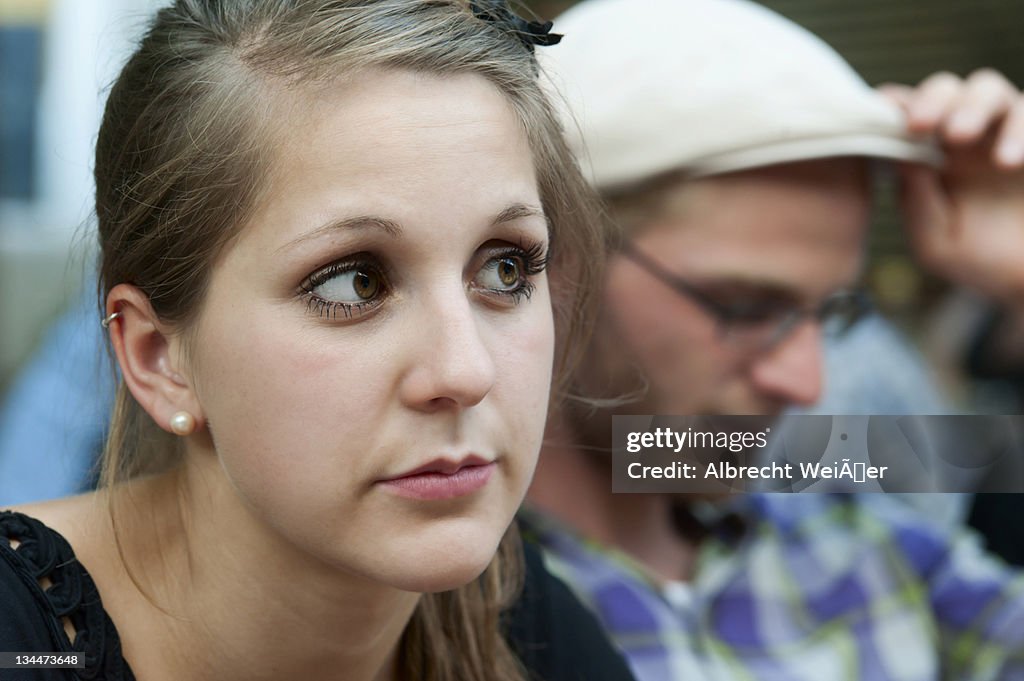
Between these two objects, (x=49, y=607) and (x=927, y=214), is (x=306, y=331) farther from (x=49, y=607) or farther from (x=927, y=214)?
(x=927, y=214)

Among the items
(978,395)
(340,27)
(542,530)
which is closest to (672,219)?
(542,530)

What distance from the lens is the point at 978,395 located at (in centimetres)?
313

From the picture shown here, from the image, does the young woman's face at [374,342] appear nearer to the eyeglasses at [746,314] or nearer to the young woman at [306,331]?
the young woman at [306,331]

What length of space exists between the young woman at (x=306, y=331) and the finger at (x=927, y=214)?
1.11 m

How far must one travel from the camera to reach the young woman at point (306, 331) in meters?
1.22

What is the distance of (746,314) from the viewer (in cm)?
215

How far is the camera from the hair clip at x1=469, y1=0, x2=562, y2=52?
1.42 meters

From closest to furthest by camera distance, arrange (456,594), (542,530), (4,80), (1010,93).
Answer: (456,594) → (542,530) → (1010,93) → (4,80)

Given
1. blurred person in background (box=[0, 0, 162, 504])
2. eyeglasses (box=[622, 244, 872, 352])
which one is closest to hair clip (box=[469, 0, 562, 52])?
blurred person in background (box=[0, 0, 162, 504])

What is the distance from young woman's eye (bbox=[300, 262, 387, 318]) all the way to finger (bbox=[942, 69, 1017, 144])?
1421 millimetres

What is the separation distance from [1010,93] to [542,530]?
4.13ft

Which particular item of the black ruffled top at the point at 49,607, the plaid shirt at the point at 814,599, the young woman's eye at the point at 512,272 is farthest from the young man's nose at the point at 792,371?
the black ruffled top at the point at 49,607

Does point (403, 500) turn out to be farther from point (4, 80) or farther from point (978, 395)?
point (4, 80)

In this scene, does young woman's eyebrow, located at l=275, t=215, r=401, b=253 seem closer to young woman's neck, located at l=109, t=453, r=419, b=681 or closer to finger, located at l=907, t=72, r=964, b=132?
young woman's neck, located at l=109, t=453, r=419, b=681
